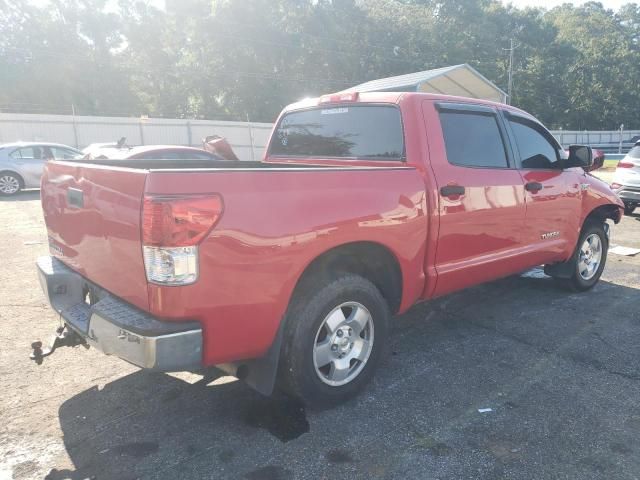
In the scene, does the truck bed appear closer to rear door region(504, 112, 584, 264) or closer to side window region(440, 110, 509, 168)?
side window region(440, 110, 509, 168)

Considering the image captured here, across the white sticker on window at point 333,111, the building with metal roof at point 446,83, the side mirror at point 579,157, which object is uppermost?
the building with metal roof at point 446,83

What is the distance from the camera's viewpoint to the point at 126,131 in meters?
22.9

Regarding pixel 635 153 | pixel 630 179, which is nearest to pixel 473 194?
pixel 630 179

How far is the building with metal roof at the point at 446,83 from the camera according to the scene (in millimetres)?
19312

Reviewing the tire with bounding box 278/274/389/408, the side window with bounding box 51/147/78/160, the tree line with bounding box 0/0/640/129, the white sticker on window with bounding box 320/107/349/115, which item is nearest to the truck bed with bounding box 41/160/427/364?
the tire with bounding box 278/274/389/408

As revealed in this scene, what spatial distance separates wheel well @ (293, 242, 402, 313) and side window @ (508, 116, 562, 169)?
1.85m

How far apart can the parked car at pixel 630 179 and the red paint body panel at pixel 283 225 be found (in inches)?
274

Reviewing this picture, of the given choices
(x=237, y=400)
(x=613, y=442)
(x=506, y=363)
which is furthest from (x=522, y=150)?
(x=237, y=400)

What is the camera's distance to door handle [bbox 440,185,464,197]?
3360 mm

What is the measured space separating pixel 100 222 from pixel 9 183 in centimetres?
1327

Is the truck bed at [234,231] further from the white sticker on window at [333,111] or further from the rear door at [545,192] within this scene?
the rear door at [545,192]

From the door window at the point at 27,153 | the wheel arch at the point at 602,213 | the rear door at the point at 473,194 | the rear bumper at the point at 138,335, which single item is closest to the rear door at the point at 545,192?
the rear door at the point at 473,194

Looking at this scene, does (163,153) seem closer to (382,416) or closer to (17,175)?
(17,175)

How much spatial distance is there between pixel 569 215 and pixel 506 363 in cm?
188
